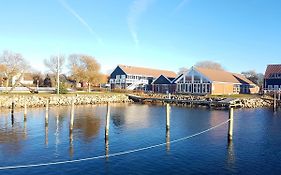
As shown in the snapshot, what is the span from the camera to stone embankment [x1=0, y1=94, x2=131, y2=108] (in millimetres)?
45684

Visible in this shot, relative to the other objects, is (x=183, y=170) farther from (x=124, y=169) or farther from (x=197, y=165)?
(x=124, y=169)

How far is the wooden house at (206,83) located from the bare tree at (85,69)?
22.9 m

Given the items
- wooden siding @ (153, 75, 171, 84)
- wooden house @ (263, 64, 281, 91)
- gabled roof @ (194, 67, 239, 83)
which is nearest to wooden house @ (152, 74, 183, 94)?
wooden siding @ (153, 75, 171, 84)

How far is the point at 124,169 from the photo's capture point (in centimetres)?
1594

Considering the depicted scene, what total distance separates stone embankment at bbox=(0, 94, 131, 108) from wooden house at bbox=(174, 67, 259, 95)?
15.2 meters

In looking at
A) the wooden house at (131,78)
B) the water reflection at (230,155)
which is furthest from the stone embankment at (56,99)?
the water reflection at (230,155)

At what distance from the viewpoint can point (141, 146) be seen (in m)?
21.2

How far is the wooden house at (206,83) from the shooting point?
67562 mm

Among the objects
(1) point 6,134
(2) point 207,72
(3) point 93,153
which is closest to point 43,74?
(2) point 207,72

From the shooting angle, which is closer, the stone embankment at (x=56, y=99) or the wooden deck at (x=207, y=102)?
the stone embankment at (x=56, y=99)

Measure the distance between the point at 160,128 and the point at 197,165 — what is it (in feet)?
39.9

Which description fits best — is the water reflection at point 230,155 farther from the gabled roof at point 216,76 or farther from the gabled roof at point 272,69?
the gabled roof at point 272,69

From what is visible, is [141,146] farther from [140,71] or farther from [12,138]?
[140,71]

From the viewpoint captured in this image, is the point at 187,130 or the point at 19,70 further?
the point at 19,70
